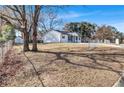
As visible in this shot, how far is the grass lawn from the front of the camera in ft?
11.1

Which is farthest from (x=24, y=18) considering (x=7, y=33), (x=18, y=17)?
(x=7, y=33)

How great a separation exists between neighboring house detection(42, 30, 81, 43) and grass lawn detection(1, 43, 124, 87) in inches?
2.4

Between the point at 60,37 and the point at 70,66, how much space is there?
381mm

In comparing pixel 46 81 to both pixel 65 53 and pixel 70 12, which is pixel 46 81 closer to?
pixel 65 53

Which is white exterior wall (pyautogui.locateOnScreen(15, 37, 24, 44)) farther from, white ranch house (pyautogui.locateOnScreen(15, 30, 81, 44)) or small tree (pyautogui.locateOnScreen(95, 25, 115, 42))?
small tree (pyautogui.locateOnScreen(95, 25, 115, 42))

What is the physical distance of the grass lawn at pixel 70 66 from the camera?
339 cm

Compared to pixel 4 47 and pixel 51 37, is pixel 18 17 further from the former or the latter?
pixel 51 37

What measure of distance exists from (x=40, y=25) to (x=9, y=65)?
2.11ft

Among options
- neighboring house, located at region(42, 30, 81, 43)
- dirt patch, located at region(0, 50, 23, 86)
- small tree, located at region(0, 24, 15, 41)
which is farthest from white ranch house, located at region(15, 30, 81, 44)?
dirt patch, located at region(0, 50, 23, 86)

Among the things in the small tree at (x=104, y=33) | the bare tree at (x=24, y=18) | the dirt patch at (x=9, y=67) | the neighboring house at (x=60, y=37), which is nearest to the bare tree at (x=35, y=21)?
the bare tree at (x=24, y=18)

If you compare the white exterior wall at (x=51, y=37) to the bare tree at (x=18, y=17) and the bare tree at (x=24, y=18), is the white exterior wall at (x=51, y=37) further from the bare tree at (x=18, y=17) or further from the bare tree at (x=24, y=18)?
the bare tree at (x=18, y=17)

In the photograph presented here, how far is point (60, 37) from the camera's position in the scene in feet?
12.1

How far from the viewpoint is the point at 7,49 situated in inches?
165
